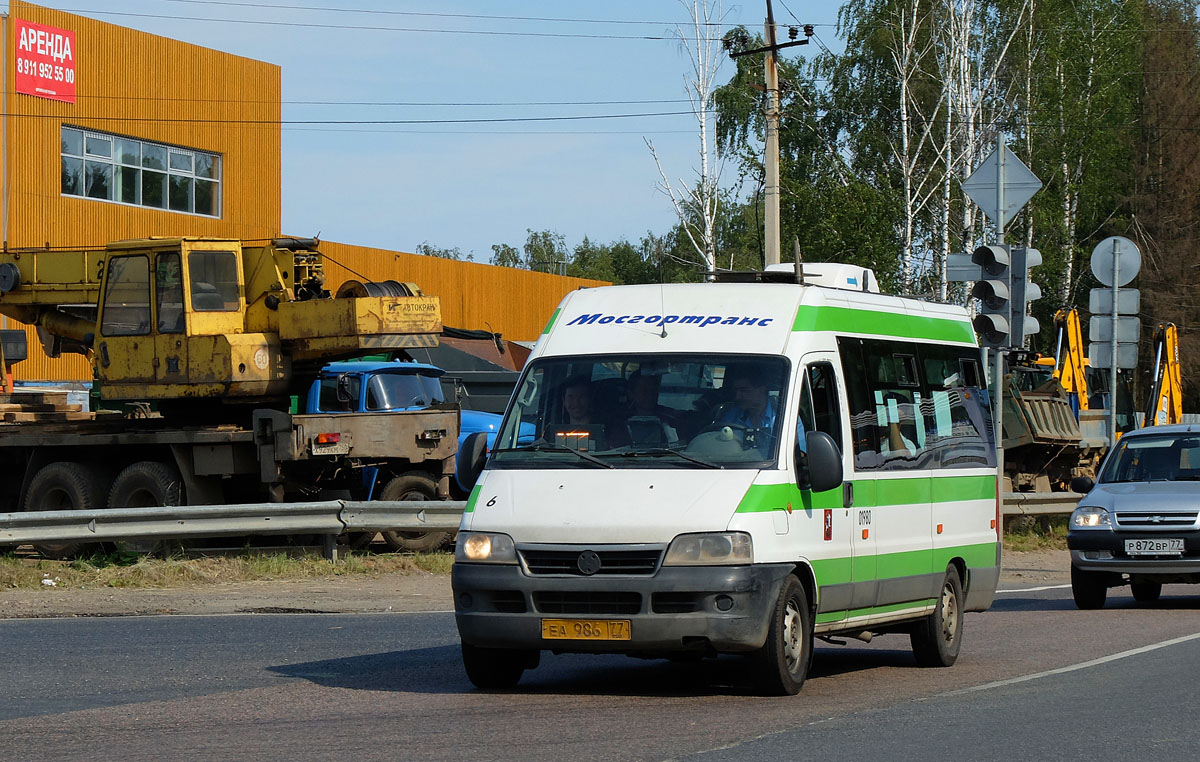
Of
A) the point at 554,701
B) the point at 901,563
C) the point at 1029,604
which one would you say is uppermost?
the point at 901,563

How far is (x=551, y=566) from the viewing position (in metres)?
8.80

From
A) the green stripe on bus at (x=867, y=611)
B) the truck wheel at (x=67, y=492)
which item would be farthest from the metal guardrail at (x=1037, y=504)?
the green stripe on bus at (x=867, y=611)

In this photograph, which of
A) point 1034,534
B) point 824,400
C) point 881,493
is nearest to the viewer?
point 824,400

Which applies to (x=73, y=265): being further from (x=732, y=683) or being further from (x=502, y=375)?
(x=732, y=683)

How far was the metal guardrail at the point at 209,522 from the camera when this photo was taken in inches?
677

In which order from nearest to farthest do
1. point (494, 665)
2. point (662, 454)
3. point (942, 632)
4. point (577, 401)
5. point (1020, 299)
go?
1. point (662, 454)
2. point (494, 665)
3. point (577, 401)
4. point (942, 632)
5. point (1020, 299)

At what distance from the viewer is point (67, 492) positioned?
66.2 ft

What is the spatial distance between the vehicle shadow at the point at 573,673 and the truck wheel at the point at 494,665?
84mm

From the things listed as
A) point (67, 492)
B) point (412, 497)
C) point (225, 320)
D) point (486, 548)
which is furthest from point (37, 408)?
point (486, 548)

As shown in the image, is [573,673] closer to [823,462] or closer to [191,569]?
[823,462]

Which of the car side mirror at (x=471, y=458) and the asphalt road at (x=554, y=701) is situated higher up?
the car side mirror at (x=471, y=458)

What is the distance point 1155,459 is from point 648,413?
890cm

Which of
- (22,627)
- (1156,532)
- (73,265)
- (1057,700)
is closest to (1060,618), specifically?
(1156,532)

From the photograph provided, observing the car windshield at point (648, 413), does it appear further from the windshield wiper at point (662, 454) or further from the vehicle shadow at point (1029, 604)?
the vehicle shadow at point (1029, 604)
